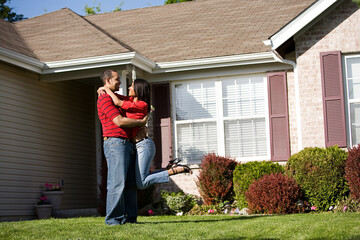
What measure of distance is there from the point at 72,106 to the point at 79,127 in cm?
57

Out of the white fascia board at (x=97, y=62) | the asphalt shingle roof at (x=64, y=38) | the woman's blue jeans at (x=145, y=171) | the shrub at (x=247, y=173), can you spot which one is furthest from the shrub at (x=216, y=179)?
the woman's blue jeans at (x=145, y=171)

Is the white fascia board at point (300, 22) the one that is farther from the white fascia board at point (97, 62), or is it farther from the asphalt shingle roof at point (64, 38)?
the asphalt shingle roof at point (64, 38)

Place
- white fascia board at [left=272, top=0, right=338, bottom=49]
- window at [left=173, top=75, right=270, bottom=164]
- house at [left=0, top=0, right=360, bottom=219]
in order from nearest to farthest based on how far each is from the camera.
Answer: white fascia board at [left=272, top=0, right=338, bottom=49] → house at [left=0, top=0, right=360, bottom=219] → window at [left=173, top=75, right=270, bottom=164]

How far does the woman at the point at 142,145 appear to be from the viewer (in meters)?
5.96

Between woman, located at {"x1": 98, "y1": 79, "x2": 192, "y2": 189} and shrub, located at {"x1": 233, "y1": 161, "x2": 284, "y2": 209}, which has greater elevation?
woman, located at {"x1": 98, "y1": 79, "x2": 192, "y2": 189}

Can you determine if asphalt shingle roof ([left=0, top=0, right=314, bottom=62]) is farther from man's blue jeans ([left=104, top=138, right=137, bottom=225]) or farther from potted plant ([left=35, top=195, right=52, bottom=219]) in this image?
man's blue jeans ([left=104, top=138, right=137, bottom=225])

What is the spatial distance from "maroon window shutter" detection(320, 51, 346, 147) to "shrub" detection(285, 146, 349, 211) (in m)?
0.57

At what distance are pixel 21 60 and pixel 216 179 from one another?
436cm

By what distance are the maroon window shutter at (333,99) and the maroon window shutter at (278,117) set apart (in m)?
0.91

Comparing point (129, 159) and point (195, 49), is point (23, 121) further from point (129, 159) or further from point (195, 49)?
point (129, 159)

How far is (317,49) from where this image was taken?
10312 mm

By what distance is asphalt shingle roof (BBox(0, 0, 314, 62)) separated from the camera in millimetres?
11266

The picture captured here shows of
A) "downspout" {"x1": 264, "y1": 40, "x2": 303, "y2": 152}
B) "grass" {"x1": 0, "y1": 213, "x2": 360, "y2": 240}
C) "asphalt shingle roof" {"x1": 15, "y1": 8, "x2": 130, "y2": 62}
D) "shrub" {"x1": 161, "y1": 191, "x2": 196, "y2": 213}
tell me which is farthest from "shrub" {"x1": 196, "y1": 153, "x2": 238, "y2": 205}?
"grass" {"x1": 0, "y1": 213, "x2": 360, "y2": 240}

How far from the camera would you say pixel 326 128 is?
32.9 ft
